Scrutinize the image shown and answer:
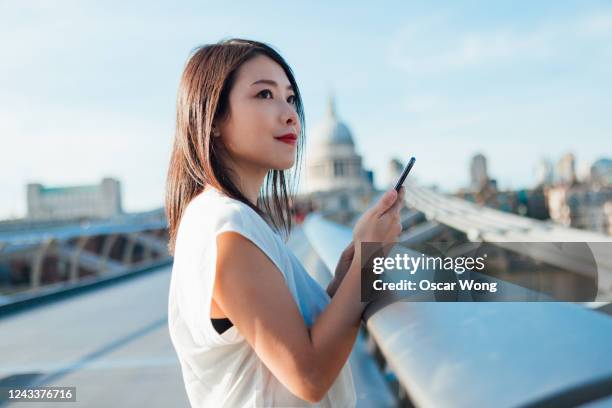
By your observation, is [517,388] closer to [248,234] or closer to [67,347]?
[248,234]

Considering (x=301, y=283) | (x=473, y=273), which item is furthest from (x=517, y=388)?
(x=301, y=283)

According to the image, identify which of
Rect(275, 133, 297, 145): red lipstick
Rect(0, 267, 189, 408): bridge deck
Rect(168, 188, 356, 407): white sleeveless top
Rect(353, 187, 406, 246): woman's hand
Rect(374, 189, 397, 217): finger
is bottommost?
Rect(0, 267, 189, 408): bridge deck

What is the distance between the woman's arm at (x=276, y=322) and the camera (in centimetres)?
64

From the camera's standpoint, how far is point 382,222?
2.35 feet

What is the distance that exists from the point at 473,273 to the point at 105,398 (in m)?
0.99

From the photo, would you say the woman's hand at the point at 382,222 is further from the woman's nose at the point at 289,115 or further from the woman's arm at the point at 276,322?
the woman's nose at the point at 289,115

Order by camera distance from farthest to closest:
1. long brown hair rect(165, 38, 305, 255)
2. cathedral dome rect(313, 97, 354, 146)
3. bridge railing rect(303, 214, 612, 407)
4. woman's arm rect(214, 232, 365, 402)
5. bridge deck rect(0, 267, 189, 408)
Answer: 1. cathedral dome rect(313, 97, 354, 146)
2. bridge deck rect(0, 267, 189, 408)
3. long brown hair rect(165, 38, 305, 255)
4. woman's arm rect(214, 232, 365, 402)
5. bridge railing rect(303, 214, 612, 407)

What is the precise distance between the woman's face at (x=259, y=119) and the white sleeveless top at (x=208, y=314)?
9 cm

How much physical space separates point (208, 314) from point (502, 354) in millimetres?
348

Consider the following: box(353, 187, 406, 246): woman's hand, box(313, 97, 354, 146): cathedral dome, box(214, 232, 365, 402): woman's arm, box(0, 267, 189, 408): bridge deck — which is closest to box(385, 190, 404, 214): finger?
box(353, 187, 406, 246): woman's hand

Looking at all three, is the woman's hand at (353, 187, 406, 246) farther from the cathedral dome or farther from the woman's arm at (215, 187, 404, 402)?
the cathedral dome

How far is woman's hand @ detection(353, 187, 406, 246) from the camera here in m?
0.71

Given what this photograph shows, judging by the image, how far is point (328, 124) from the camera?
5344 centimetres

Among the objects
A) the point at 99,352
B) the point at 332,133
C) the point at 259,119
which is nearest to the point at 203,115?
the point at 259,119
